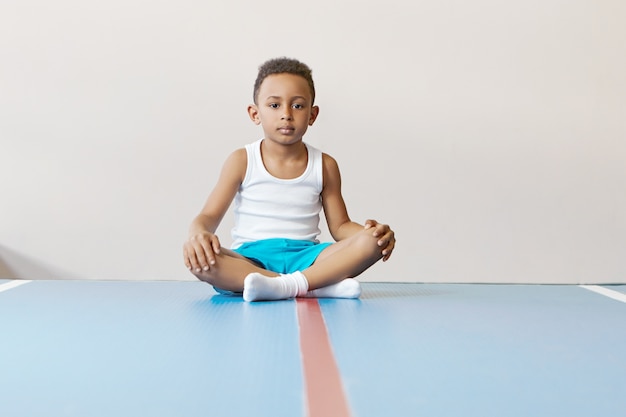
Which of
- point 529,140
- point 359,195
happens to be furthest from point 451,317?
point 529,140

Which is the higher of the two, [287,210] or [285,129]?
[285,129]

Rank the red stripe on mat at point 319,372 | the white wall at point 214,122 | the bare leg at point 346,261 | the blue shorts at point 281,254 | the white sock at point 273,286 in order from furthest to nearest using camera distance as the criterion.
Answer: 1. the white wall at point 214,122
2. the blue shorts at point 281,254
3. the bare leg at point 346,261
4. the white sock at point 273,286
5. the red stripe on mat at point 319,372

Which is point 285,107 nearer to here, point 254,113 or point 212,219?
point 254,113

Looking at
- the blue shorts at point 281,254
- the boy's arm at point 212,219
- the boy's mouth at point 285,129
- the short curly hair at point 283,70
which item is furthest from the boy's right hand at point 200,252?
the short curly hair at point 283,70

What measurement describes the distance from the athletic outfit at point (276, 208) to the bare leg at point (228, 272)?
0.18m

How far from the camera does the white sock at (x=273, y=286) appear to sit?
2137 mm

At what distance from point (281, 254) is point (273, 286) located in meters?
0.26

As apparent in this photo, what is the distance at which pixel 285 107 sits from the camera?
2.45 meters

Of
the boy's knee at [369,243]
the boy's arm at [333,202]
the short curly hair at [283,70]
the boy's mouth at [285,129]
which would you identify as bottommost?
the boy's knee at [369,243]

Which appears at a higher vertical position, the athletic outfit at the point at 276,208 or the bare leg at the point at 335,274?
the athletic outfit at the point at 276,208

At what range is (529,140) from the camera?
138 inches

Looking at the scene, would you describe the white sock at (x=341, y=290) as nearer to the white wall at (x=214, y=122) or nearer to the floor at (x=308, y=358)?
the floor at (x=308, y=358)

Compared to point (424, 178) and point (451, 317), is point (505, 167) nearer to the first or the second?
point (424, 178)

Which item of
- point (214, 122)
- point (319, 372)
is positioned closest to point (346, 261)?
point (319, 372)
